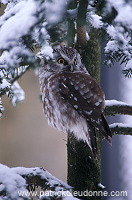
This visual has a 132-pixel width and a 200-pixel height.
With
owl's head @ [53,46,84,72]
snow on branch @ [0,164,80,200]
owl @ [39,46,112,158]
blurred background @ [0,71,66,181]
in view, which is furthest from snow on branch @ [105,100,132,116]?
blurred background @ [0,71,66,181]

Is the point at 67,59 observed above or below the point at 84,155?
above

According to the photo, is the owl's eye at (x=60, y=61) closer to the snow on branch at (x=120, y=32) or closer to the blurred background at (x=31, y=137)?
the snow on branch at (x=120, y=32)

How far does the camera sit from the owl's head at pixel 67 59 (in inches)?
75.6

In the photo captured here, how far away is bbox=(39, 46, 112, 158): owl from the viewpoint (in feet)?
5.68

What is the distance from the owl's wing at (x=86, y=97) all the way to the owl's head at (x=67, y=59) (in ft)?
0.33

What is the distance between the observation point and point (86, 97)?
1.76 metres

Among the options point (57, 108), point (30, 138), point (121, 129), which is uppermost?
point (30, 138)

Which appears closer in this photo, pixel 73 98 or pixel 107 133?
pixel 107 133

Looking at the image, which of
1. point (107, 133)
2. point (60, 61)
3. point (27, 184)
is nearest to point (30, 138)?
point (60, 61)

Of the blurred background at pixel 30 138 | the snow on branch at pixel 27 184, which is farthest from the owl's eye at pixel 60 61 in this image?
the blurred background at pixel 30 138

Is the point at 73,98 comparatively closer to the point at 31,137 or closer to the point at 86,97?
the point at 86,97

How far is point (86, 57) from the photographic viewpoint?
1909 mm

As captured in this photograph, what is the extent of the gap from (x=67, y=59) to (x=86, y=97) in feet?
1.04

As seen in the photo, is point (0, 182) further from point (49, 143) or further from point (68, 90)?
point (49, 143)
